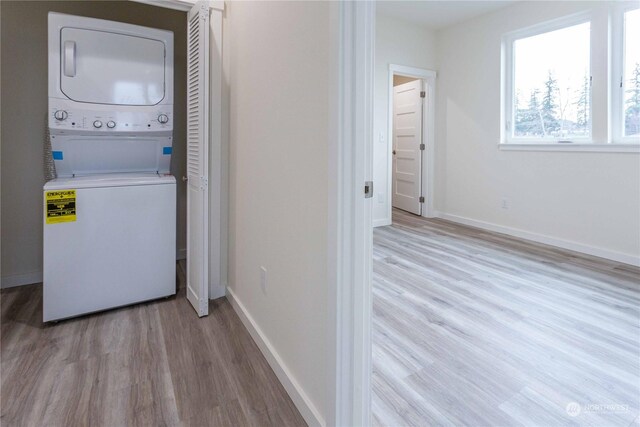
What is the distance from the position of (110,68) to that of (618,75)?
4005mm

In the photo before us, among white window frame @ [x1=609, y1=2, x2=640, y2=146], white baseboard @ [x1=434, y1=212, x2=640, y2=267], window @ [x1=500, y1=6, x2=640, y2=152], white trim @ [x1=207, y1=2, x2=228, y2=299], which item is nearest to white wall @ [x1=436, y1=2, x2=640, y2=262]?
A: white baseboard @ [x1=434, y1=212, x2=640, y2=267]

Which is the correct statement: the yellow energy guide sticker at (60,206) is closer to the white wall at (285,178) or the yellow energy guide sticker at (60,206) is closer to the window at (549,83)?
the white wall at (285,178)

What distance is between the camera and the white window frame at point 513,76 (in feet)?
11.0

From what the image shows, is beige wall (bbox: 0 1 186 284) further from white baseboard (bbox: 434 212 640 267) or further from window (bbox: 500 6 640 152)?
white baseboard (bbox: 434 212 640 267)

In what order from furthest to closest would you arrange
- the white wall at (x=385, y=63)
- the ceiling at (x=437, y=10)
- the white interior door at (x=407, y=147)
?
the white interior door at (x=407, y=147)
the white wall at (x=385, y=63)
the ceiling at (x=437, y=10)

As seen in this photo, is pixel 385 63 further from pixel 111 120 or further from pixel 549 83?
pixel 111 120

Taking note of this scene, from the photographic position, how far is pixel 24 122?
2520mm

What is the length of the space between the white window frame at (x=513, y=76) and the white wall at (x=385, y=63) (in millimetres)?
1063

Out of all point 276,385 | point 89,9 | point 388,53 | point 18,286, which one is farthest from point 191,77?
point 388,53

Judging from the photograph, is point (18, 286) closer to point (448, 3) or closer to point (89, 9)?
point (89, 9)

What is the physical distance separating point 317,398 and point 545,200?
356 centimetres

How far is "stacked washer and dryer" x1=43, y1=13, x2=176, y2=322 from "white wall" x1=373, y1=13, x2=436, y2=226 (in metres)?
2.83

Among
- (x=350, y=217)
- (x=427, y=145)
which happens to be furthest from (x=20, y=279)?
(x=427, y=145)

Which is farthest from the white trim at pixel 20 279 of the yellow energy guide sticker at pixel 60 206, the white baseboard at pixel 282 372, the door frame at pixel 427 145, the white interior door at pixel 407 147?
the white interior door at pixel 407 147
